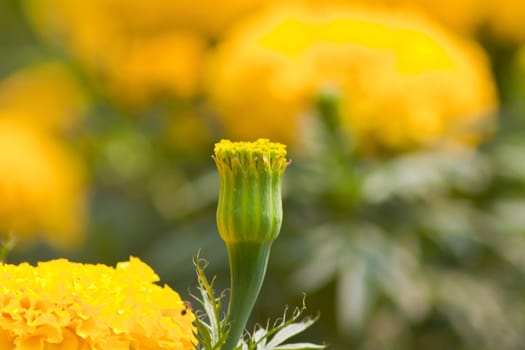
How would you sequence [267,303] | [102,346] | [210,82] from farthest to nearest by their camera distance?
[210,82], [267,303], [102,346]

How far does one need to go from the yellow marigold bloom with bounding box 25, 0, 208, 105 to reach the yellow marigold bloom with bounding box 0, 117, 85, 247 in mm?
195

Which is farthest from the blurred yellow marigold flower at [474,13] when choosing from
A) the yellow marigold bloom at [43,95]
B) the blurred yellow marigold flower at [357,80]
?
the yellow marigold bloom at [43,95]

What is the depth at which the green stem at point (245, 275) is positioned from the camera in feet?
2.79

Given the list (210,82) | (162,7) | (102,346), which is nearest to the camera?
(102,346)

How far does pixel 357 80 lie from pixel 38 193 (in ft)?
2.37

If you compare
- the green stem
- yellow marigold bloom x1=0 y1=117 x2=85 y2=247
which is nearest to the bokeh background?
yellow marigold bloom x1=0 y1=117 x2=85 y2=247

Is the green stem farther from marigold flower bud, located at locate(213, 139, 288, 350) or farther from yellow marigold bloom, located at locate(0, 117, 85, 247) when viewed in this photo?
yellow marigold bloom, located at locate(0, 117, 85, 247)

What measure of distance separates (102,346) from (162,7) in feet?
6.57

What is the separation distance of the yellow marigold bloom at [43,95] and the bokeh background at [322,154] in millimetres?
18

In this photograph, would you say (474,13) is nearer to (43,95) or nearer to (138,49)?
(138,49)

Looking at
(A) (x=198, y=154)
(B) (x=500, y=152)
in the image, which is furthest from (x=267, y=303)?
(B) (x=500, y=152)

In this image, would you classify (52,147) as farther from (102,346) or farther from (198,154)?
(102,346)

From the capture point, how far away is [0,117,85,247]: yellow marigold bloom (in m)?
2.63

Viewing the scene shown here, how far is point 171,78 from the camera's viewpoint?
2.61 meters
